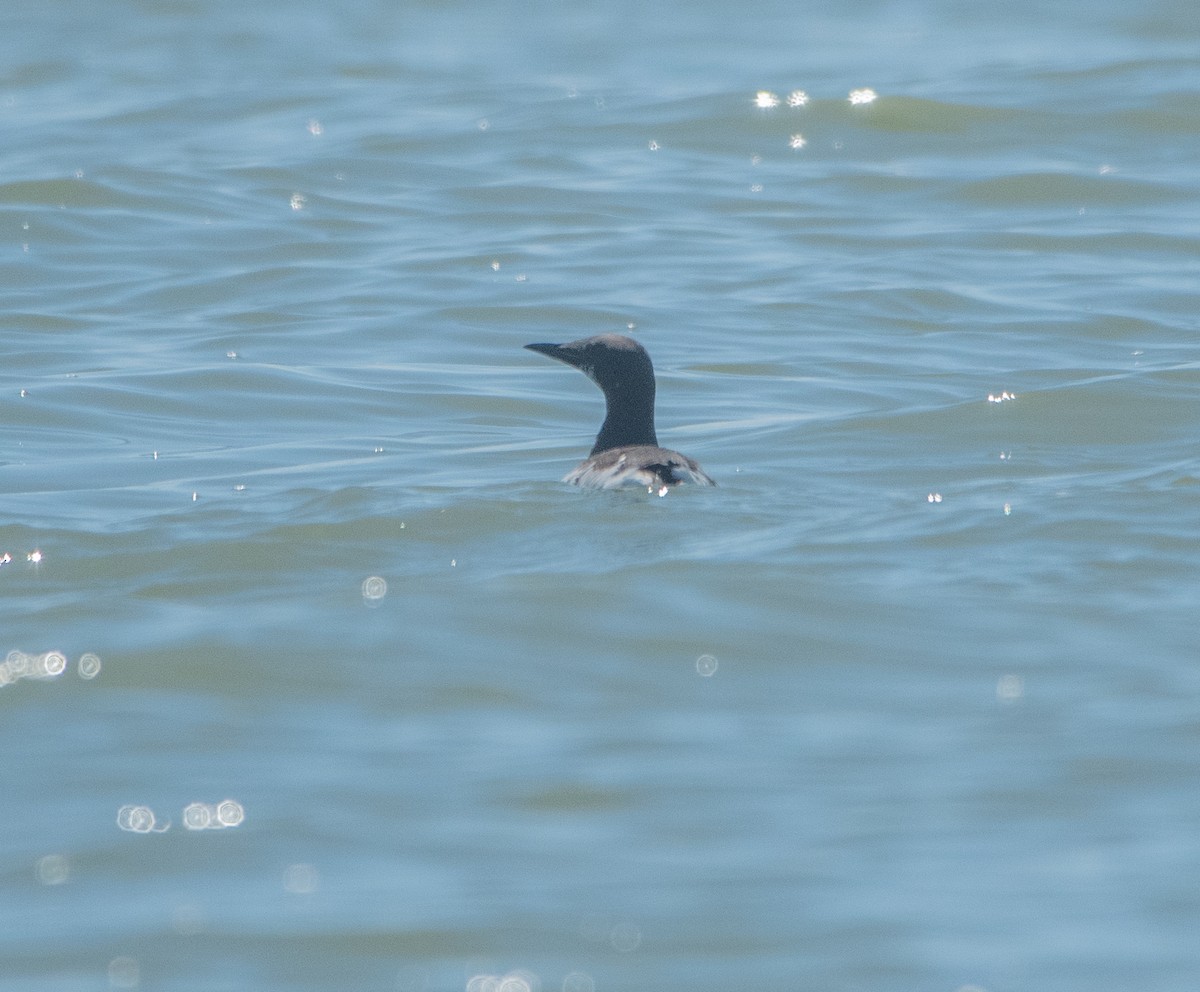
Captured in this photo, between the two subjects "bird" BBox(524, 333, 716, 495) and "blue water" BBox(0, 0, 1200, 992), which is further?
"bird" BBox(524, 333, 716, 495)

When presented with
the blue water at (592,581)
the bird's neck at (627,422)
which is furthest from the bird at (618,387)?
the blue water at (592,581)

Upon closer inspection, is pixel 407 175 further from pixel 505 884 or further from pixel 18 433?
pixel 505 884

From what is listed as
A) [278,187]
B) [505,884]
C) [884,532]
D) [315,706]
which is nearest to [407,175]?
[278,187]

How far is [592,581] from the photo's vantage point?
7504 millimetres

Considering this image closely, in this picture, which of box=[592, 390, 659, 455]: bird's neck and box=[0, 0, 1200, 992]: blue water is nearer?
box=[0, 0, 1200, 992]: blue water

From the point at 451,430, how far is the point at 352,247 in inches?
230

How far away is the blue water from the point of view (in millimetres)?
4887

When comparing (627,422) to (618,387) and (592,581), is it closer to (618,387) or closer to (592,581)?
(618,387)

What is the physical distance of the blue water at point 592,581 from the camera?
4.89 metres

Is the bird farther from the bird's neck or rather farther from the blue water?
the blue water

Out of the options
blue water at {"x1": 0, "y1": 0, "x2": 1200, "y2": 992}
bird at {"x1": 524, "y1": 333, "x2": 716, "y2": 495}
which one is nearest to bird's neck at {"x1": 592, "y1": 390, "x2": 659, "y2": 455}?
bird at {"x1": 524, "y1": 333, "x2": 716, "y2": 495}

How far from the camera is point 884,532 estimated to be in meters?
8.27

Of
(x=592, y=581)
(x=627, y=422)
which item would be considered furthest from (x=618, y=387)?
(x=592, y=581)

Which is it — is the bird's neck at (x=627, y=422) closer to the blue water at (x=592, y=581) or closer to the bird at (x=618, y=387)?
the bird at (x=618, y=387)
